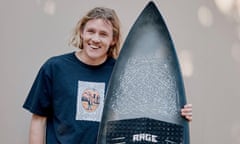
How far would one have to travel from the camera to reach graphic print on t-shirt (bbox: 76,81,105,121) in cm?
216

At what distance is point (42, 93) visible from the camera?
2174 mm

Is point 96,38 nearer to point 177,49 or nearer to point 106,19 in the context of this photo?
point 106,19

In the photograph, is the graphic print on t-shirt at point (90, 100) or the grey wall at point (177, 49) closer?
the graphic print on t-shirt at point (90, 100)

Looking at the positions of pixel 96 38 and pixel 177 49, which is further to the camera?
pixel 177 49

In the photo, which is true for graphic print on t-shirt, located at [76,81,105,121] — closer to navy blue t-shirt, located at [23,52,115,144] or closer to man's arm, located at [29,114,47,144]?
navy blue t-shirt, located at [23,52,115,144]

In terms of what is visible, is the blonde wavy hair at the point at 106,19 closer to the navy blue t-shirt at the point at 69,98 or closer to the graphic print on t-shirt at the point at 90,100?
the navy blue t-shirt at the point at 69,98

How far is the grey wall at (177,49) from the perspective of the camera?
8.27 feet

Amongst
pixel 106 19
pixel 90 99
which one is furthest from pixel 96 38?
pixel 90 99

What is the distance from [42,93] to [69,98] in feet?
0.43

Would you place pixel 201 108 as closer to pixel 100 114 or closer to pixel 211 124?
pixel 211 124

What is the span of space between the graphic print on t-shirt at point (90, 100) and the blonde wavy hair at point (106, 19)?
0.20 m

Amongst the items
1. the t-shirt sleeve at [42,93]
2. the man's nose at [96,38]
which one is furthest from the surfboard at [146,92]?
the t-shirt sleeve at [42,93]

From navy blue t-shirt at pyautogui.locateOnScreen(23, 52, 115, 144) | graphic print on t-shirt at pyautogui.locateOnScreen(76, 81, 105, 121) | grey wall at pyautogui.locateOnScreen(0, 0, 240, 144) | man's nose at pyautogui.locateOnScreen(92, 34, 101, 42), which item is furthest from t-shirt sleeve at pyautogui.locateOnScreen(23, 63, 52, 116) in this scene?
grey wall at pyautogui.locateOnScreen(0, 0, 240, 144)

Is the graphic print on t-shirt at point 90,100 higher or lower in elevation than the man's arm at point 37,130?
higher
